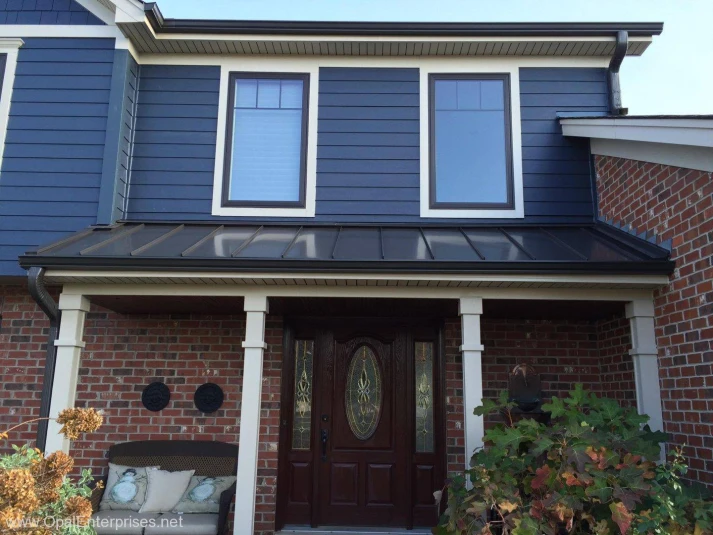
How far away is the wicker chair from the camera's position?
5531 mm

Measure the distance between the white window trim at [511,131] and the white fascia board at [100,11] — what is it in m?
3.35

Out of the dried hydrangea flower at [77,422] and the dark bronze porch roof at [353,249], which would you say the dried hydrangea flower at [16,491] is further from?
the dark bronze porch roof at [353,249]

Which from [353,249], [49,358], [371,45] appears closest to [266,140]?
[371,45]

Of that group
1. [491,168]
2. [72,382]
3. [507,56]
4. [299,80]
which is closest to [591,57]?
[507,56]

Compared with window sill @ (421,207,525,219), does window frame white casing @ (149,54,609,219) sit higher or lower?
higher

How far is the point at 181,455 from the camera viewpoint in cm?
559

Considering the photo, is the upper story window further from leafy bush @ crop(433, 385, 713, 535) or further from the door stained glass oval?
leafy bush @ crop(433, 385, 713, 535)

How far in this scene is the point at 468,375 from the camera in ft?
14.5

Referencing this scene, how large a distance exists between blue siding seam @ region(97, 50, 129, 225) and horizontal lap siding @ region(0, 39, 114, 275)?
94mm

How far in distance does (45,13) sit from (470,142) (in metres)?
4.75

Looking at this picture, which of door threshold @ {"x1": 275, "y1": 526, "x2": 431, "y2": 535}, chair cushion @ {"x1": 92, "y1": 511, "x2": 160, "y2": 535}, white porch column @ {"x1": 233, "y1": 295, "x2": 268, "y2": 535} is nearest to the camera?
white porch column @ {"x1": 233, "y1": 295, "x2": 268, "y2": 535}

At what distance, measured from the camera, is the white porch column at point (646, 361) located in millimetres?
4312

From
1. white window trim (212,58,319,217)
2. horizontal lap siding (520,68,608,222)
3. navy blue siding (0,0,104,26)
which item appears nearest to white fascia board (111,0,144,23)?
navy blue siding (0,0,104,26)

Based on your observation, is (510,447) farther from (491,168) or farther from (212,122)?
(212,122)
